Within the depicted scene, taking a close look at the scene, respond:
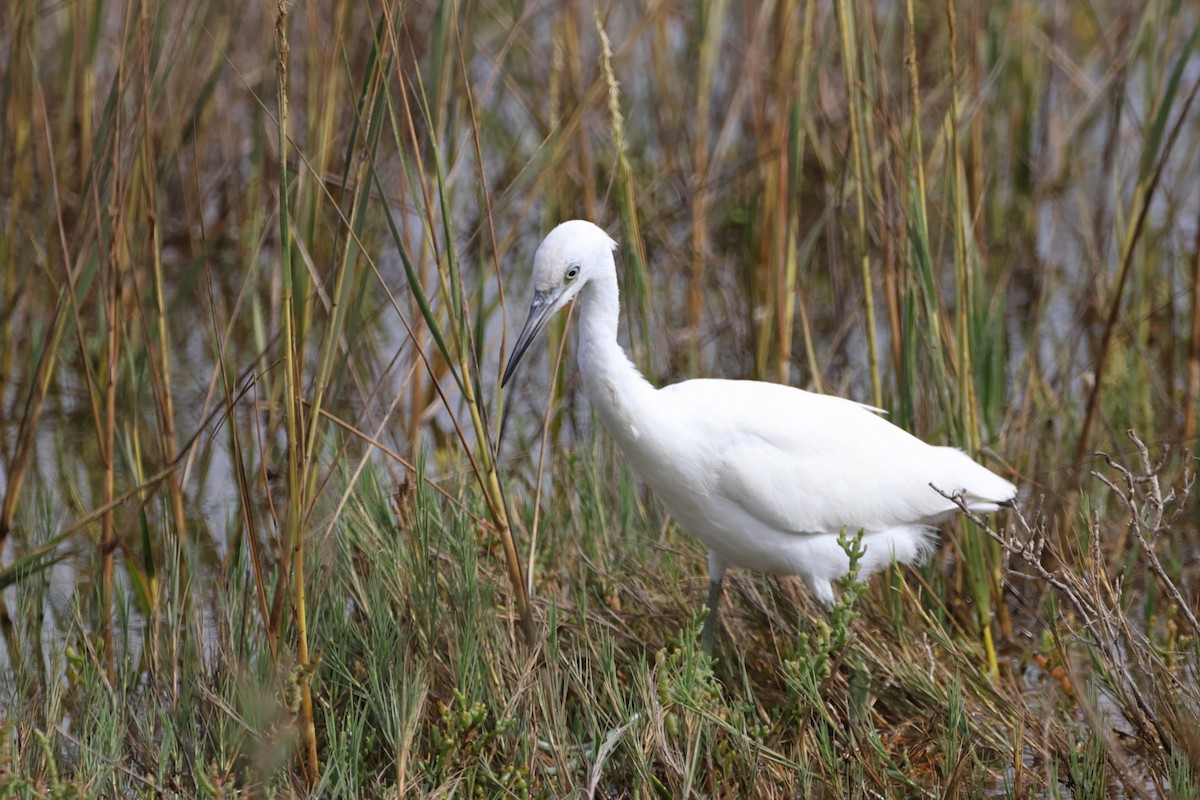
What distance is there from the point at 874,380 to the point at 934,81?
3.87 metres

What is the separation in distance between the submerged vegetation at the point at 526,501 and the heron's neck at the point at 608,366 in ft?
0.55

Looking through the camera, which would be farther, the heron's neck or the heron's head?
the heron's neck

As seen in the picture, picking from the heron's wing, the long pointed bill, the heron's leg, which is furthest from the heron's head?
the heron's leg

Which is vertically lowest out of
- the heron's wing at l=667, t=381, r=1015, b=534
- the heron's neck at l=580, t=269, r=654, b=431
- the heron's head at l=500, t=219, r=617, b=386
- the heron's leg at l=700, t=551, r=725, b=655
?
the heron's leg at l=700, t=551, r=725, b=655

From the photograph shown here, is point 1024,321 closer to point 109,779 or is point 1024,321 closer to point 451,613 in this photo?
point 451,613

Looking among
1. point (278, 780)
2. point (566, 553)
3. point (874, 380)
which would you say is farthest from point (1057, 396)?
point (278, 780)

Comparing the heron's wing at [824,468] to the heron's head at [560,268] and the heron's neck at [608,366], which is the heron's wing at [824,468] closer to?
the heron's neck at [608,366]

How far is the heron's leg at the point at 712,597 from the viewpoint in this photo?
3.00m

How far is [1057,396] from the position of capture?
158 inches

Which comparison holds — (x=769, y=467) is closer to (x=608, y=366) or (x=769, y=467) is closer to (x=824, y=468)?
(x=824, y=468)

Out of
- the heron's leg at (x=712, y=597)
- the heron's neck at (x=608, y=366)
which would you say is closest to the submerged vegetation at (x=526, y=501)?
the heron's leg at (x=712, y=597)

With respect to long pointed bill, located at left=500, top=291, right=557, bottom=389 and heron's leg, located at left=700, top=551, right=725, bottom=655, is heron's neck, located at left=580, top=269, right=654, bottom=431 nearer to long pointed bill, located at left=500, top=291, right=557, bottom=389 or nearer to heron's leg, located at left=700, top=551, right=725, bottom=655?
long pointed bill, located at left=500, top=291, right=557, bottom=389

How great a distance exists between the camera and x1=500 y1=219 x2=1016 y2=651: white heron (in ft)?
9.52

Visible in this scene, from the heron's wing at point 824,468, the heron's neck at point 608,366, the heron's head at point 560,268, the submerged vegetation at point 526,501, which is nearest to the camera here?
the submerged vegetation at point 526,501
